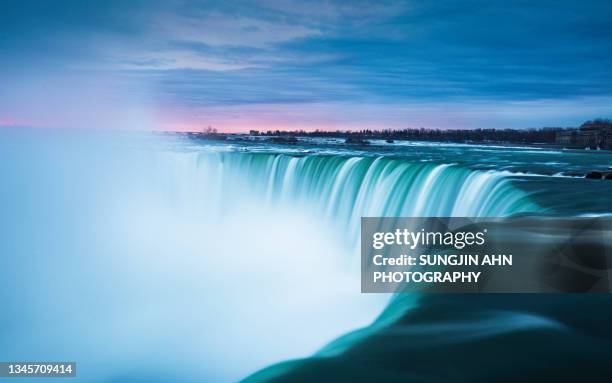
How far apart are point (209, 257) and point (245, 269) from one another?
5.95 ft

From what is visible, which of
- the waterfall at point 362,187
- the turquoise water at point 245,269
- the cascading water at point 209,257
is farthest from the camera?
the waterfall at point 362,187

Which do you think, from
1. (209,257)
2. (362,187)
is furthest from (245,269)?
(362,187)

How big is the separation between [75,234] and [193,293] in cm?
871

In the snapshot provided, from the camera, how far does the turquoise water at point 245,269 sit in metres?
4.71

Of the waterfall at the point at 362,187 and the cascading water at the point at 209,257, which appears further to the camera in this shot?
the waterfall at the point at 362,187

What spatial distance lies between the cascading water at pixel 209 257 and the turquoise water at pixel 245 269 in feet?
0.14

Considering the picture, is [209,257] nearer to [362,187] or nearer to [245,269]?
[245,269]

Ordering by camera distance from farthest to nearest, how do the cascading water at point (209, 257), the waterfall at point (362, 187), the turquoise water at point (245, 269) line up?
the waterfall at point (362, 187)
the cascading water at point (209, 257)
the turquoise water at point (245, 269)

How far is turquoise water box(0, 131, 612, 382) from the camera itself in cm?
471

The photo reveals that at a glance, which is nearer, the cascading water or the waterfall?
the cascading water

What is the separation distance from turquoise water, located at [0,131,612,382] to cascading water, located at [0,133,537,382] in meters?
0.04

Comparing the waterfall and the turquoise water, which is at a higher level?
the waterfall

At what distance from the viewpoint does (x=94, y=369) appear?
7.75 metres

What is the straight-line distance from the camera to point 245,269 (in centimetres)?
1245
